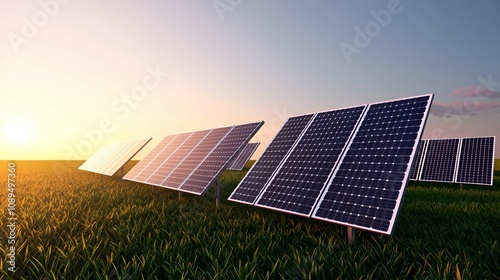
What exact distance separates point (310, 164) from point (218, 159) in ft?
13.7

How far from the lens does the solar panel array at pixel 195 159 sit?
1126cm

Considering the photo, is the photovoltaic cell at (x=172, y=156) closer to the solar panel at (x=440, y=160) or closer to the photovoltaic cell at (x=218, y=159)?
the photovoltaic cell at (x=218, y=159)

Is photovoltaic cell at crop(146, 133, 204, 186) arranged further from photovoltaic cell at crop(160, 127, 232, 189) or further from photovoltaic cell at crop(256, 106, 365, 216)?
photovoltaic cell at crop(256, 106, 365, 216)

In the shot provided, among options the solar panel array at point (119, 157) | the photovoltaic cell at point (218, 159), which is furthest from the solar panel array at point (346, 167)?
the solar panel array at point (119, 157)

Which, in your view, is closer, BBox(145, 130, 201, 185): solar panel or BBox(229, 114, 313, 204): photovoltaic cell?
BBox(229, 114, 313, 204): photovoltaic cell

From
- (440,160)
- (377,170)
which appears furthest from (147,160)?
(440,160)

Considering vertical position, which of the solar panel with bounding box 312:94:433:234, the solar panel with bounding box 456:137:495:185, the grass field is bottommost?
the grass field

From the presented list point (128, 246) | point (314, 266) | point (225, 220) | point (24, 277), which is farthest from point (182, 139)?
point (314, 266)

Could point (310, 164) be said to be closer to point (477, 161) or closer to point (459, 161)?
point (477, 161)

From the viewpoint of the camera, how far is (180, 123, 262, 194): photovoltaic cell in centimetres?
1074

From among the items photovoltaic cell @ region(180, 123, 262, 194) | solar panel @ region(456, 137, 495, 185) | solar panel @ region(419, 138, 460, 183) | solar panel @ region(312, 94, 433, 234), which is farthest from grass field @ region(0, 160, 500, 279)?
solar panel @ region(419, 138, 460, 183)

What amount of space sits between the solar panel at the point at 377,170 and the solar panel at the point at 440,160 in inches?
504

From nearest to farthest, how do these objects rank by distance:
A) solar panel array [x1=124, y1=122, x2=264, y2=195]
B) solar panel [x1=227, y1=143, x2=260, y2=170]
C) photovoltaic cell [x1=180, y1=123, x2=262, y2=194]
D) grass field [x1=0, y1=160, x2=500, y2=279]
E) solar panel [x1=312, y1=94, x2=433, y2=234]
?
grass field [x1=0, y1=160, x2=500, y2=279] → solar panel [x1=312, y1=94, x2=433, y2=234] → photovoltaic cell [x1=180, y1=123, x2=262, y2=194] → solar panel array [x1=124, y1=122, x2=264, y2=195] → solar panel [x1=227, y1=143, x2=260, y2=170]

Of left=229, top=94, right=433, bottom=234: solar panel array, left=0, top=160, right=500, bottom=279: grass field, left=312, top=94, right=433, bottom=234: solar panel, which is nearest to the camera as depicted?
left=0, top=160, right=500, bottom=279: grass field
